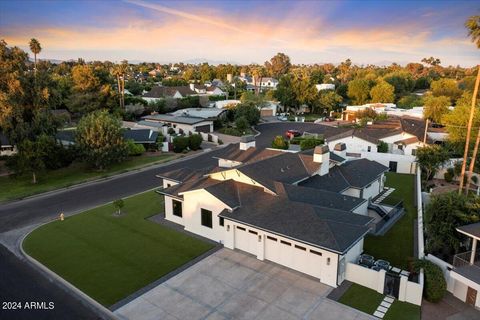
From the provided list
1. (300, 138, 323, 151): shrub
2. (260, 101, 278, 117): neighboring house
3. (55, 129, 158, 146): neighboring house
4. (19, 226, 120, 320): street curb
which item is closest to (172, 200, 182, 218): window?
(19, 226, 120, 320): street curb

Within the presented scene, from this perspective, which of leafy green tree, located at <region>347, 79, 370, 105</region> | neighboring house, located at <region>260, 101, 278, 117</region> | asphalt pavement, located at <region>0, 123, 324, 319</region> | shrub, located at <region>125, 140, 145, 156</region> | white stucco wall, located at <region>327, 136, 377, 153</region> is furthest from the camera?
leafy green tree, located at <region>347, 79, 370, 105</region>

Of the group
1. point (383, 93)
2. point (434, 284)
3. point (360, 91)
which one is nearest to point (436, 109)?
point (383, 93)

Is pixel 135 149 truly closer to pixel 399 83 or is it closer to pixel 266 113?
pixel 266 113

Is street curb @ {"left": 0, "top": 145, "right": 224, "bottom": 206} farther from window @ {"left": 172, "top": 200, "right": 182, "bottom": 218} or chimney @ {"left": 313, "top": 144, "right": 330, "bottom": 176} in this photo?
chimney @ {"left": 313, "top": 144, "right": 330, "bottom": 176}

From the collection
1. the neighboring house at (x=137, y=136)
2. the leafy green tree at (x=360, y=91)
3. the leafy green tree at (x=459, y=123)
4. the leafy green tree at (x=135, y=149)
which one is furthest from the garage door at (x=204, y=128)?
the leafy green tree at (x=360, y=91)

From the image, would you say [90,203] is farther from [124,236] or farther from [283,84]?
[283,84]

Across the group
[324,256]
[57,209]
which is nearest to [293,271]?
[324,256]
